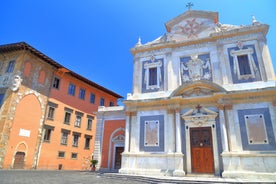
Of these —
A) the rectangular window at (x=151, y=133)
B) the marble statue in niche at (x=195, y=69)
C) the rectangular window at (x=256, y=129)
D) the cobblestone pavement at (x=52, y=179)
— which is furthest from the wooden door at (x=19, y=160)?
the rectangular window at (x=256, y=129)

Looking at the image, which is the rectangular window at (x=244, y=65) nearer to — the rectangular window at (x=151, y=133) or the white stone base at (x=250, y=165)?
the white stone base at (x=250, y=165)

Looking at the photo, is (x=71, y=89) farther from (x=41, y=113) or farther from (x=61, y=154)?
(x=61, y=154)

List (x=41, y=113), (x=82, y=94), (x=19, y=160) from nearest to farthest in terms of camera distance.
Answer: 1. (x=19, y=160)
2. (x=41, y=113)
3. (x=82, y=94)

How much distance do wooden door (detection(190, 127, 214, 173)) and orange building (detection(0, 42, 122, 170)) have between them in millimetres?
16029

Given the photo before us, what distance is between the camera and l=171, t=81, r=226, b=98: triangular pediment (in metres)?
14.8

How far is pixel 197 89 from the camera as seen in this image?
599 inches

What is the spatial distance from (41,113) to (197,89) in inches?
656

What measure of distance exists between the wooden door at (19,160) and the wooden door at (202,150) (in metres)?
16.0

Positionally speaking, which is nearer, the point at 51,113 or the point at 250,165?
the point at 250,165

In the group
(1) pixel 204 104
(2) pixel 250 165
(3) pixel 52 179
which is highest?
(1) pixel 204 104

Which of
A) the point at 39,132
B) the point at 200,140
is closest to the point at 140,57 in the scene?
the point at 200,140

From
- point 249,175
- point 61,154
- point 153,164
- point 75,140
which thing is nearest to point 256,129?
point 249,175

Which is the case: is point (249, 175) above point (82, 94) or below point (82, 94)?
below

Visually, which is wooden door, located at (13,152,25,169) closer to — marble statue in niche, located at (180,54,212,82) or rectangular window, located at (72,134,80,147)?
rectangular window, located at (72,134,80,147)
